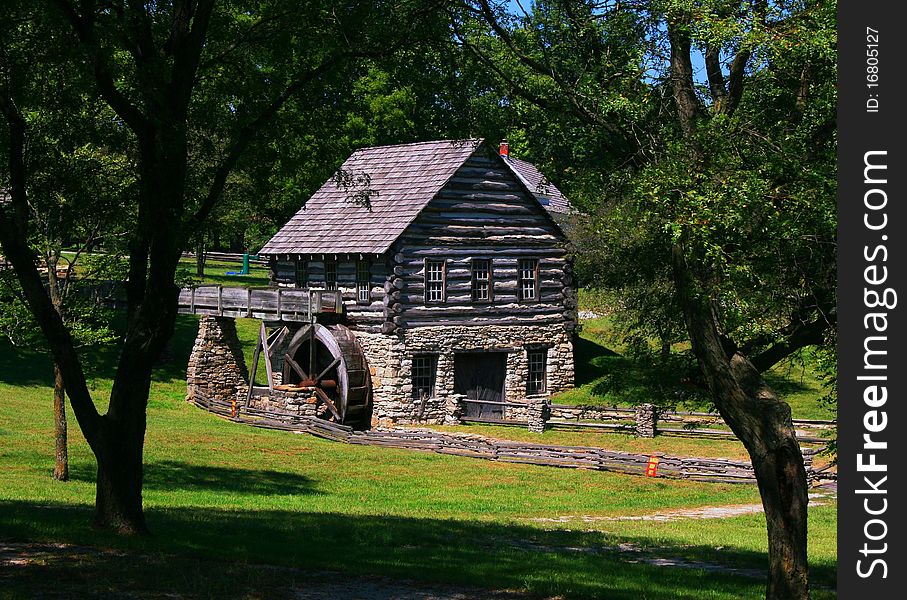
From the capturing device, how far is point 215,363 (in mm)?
39125

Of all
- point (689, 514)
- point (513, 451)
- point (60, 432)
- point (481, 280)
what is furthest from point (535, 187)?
point (60, 432)

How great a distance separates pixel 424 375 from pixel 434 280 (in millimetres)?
3253

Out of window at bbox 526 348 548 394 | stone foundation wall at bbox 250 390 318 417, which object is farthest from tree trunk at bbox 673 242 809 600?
window at bbox 526 348 548 394

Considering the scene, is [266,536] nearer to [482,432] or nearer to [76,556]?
[76,556]

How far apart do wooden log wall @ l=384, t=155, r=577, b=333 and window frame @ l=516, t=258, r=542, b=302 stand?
0.33ft

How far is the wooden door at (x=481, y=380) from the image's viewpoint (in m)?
39.0

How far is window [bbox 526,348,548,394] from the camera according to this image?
41000 millimetres

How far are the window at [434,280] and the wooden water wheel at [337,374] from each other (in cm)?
301

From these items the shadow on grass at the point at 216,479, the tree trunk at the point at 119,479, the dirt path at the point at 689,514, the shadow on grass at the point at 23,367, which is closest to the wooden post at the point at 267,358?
the shadow on grass at the point at 23,367

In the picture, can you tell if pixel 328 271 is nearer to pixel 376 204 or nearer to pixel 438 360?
pixel 376 204

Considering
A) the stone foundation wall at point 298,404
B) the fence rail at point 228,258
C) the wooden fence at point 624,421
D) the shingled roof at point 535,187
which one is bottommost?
the wooden fence at point 624,421

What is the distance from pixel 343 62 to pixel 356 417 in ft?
74.4

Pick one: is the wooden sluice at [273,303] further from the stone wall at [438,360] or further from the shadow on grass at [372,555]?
the shadow on grass at [372,555]

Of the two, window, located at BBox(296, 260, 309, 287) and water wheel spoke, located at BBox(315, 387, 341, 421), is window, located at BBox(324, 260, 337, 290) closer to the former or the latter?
window, located at BBox(296, 260, 309, 287)
